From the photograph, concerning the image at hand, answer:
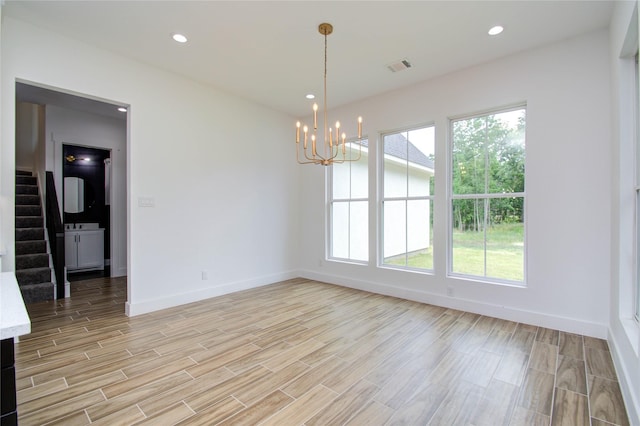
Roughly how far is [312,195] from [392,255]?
1933 mm

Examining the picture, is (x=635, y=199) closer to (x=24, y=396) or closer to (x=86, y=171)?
(x=24, y=396)

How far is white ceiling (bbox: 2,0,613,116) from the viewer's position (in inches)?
105

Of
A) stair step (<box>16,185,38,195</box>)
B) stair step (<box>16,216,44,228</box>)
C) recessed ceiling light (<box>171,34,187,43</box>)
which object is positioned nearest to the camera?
recessed ceiling light (<box>171,34,187,43</box>)

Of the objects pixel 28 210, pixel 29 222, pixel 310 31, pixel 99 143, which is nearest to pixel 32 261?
pixel 29 222

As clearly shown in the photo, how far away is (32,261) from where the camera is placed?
4.49 m

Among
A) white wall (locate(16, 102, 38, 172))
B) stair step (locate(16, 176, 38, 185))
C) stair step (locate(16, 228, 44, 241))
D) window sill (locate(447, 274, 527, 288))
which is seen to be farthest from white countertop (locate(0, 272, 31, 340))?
white wall (locate(16, 102, 38, 172))

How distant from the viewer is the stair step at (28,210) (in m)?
5.11

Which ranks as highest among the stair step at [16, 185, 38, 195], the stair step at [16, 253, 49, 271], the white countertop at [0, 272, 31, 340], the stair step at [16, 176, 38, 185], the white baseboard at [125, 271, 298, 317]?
the stair step at [16, 176, 38, 185]

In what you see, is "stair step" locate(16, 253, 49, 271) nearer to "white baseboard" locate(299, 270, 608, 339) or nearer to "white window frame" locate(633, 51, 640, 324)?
"white baseboard" locate(299, 270, 608, 339)

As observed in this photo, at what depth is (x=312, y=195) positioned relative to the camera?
5.67m

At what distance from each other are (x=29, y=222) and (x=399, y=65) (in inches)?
255

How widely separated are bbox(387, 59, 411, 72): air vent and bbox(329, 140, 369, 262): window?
1355mm

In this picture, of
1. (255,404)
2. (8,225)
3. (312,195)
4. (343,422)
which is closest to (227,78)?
(312,195)

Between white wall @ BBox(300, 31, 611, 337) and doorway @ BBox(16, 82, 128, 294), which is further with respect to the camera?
doorway @ BBox(16, 82, 128, 294)
